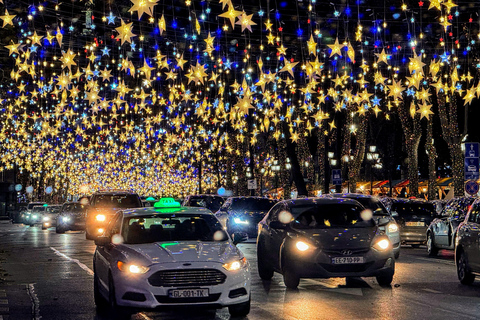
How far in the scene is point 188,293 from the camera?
9.91 m

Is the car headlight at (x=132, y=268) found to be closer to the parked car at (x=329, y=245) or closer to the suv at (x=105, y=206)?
the parked car at (x=329, y=245)

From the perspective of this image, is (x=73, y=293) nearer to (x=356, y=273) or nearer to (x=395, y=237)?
(x=356, y=273)

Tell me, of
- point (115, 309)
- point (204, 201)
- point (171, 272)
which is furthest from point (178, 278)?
point (204, 201)

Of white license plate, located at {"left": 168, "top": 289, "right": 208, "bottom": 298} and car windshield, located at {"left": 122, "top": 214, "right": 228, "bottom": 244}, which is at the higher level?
car windshield, located at {"left": 122, "top": 214, "right": 228, "bottom": 244}

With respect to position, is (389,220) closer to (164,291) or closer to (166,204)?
(166,204)

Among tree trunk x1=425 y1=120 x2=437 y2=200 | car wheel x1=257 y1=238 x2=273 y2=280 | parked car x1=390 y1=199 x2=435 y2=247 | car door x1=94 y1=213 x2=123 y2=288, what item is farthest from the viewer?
tree trunk x1=425 y1=120 x2=437 y2=200

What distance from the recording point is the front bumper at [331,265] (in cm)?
1339

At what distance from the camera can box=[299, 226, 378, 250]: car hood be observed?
13.5 metres

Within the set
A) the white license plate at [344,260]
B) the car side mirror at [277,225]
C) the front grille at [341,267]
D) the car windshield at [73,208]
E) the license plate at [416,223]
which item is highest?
the car windshield at [73,208]

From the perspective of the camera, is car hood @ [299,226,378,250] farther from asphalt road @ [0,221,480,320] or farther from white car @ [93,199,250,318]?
white car @ [93,199,250,318]

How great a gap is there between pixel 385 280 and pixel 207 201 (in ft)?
73.6

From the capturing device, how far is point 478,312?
10875mm

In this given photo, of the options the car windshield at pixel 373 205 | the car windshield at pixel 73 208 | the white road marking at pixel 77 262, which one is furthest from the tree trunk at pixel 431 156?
the white road marking at pixel 77 262

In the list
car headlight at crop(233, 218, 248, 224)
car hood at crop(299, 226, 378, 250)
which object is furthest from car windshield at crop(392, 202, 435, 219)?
car hood at crop(299, 226, 378, 250)
